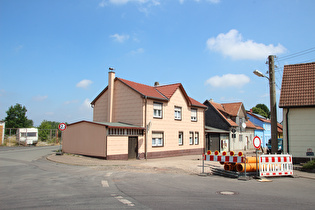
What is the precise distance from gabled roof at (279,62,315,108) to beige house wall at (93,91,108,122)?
15.7 metres

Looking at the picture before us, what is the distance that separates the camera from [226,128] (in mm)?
38281

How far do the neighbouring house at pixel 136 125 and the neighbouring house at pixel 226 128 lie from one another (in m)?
6.01

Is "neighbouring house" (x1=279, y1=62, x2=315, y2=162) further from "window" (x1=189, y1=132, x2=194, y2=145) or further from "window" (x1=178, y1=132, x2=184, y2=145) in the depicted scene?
"window" (x1=189, y1=132, x2=194, y2=145)

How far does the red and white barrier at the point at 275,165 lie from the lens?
12.5 meters

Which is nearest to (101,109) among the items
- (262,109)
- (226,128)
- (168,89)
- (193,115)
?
(168,89)

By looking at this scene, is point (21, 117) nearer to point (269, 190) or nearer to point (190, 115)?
point (190, 115)

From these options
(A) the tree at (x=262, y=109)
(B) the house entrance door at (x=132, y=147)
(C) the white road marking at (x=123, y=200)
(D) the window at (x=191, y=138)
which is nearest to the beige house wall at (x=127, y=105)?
(B) the house entrance door at (x=132, y=147)

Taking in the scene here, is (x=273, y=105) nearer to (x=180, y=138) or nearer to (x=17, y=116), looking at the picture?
(x=180, y=138)

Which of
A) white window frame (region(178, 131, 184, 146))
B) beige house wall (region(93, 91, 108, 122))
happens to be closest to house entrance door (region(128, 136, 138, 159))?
beige house wall (region(93, 91, 108, 122))

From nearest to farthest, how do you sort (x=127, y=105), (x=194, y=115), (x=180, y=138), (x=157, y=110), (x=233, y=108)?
(x=127, y=105), (x=157, y=110), (x=180, y=138), (x=194, y=115), (x=233, y=108)

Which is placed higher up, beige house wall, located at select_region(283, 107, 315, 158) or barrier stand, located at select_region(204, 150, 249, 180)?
beige house wall, located at select_region(283, 107, 315, 158)

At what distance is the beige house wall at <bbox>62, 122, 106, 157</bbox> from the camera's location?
793 inches

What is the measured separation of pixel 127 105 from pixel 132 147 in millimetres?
4233

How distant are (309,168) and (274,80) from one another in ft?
17.9
